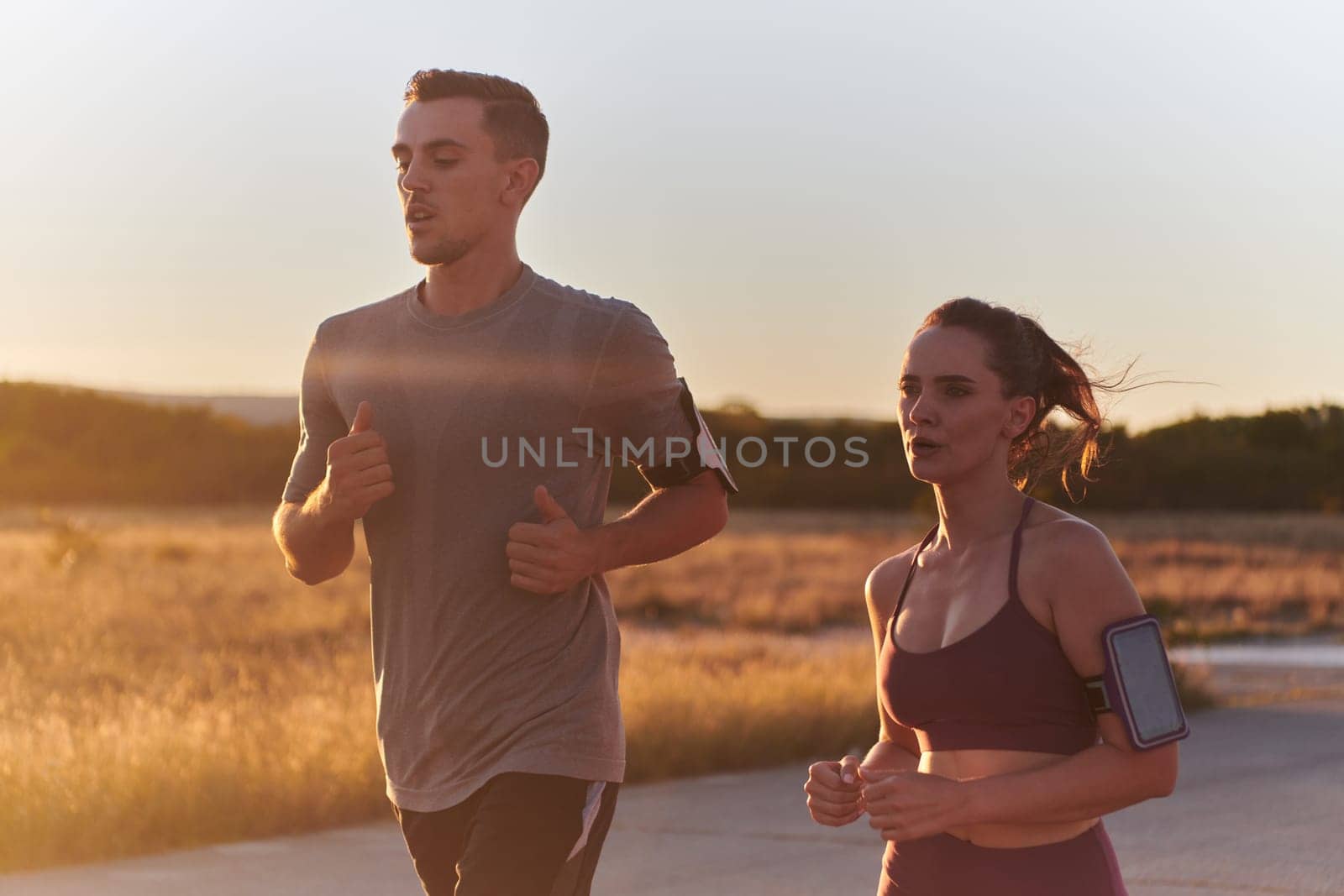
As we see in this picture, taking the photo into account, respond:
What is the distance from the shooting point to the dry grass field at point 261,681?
8.02 m

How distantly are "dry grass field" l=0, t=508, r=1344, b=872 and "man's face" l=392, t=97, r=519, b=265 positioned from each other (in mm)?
4662

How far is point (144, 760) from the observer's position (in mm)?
8195

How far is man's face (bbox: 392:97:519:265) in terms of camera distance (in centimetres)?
373

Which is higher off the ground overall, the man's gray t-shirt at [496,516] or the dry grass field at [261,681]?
the man's gray t-shirt at [496,516]

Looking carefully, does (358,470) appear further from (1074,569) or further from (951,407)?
(1074,569)

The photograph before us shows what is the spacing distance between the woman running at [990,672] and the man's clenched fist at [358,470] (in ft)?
3.33

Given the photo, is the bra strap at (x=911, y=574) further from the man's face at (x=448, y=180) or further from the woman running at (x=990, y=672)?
the man's face at (x=448, y=180)

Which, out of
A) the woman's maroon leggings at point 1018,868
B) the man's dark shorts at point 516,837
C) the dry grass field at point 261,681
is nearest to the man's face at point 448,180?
the man's dark shorts at point 516,837

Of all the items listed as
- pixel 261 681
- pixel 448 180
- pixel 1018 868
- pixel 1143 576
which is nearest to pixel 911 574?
pixel 1018 868

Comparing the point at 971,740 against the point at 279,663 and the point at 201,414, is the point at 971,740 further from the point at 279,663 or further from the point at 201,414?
the point at 201,414

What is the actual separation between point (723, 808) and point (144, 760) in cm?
269

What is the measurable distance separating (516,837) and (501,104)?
143 centimetres

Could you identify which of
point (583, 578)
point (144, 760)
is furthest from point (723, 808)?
point (583, 578)

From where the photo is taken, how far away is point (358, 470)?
141 inches
